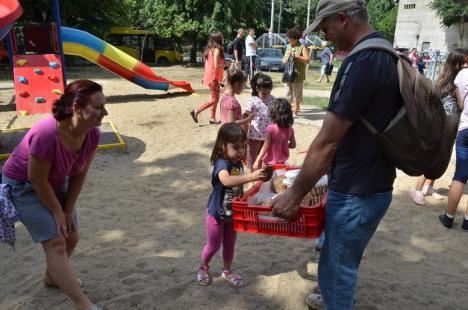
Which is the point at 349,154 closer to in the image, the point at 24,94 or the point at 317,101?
the point at 24,94

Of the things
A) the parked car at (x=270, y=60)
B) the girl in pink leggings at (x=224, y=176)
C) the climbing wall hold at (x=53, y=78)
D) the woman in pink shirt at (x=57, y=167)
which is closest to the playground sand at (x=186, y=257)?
the girl in pink leggings at (x=224, y=176)

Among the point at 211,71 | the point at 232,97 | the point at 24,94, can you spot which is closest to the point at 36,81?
the point at 24,94

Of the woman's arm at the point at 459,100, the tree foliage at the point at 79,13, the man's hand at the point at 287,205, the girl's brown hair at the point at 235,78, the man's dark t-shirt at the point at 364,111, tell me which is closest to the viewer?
the man's dark t-shirt at the point at 364,111

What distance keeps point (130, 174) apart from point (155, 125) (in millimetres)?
Answer: 2972

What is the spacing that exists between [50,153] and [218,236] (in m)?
1.26

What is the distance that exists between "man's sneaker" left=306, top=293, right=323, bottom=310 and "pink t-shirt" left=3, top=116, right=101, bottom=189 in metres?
1.75

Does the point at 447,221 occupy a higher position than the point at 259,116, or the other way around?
the point at 259,116

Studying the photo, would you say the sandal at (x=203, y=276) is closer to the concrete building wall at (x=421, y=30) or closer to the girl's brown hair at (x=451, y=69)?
the girl's brown hair at (x=451, y=69)

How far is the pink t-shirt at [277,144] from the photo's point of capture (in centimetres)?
427

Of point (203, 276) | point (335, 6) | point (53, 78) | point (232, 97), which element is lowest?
point (203, 276)

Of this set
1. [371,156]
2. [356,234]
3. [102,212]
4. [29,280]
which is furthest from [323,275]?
[102,212]

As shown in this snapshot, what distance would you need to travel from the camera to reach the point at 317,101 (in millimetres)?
12008

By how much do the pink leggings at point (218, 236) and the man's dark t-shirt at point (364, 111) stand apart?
1.12 m

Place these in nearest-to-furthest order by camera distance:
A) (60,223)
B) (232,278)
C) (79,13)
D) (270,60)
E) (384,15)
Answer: (60,223)
(232,278)
(270,60)
(79,13)
(384,15)
